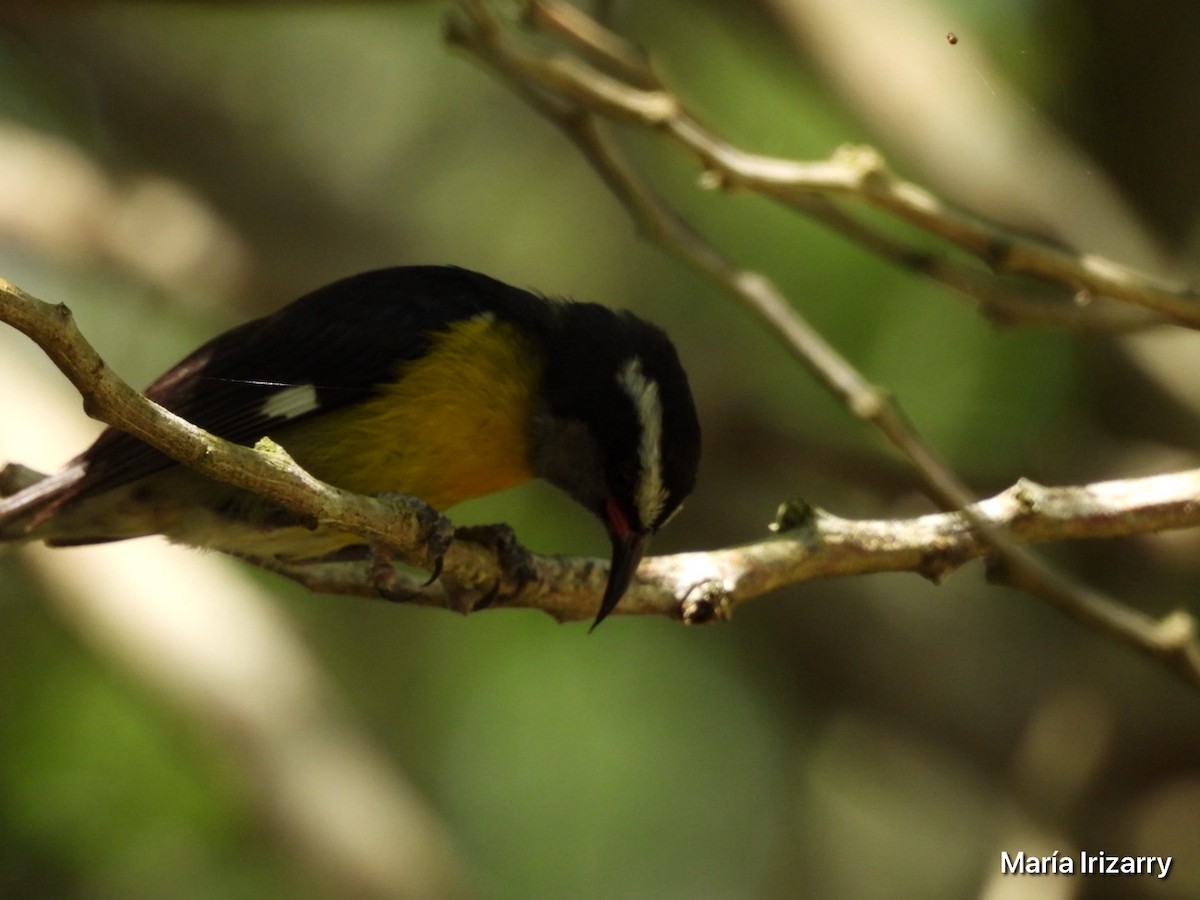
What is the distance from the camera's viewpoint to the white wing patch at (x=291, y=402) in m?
3.95

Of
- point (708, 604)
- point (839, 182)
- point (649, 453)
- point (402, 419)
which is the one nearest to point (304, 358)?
→ point (402, 419)

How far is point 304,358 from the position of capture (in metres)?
4.04

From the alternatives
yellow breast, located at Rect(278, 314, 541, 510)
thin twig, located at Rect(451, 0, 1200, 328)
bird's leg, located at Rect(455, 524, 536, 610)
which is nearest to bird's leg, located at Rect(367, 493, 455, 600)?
bird's leg, located at Rect(455, 524, 536, 610)

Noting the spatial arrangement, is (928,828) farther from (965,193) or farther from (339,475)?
(339,475)

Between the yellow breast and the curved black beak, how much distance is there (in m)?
0.50

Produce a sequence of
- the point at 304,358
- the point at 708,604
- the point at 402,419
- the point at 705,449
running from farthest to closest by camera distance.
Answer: the point at 705,449
the point at 304,358
the point at 402,419
the point at 708,604

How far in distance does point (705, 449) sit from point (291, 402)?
8.80 ft

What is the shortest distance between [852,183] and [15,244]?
419cm

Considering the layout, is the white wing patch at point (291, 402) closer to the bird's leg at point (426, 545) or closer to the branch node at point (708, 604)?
the bird's leg at point (426, 545)

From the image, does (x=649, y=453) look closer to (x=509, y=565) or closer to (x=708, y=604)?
(x=509, y=565)

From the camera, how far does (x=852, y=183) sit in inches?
139

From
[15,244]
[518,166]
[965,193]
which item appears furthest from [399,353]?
[518,166]

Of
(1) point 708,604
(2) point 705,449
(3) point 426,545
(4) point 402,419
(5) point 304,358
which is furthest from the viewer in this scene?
(2) point 705,449

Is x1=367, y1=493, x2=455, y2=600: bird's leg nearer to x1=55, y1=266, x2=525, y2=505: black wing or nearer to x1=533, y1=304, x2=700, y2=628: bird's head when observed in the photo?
x1=533, y1=304, x2=700, y2=628: bird's head
